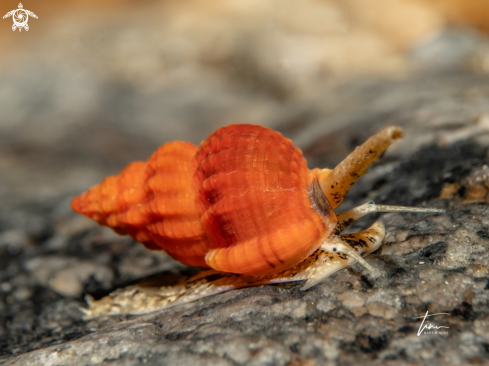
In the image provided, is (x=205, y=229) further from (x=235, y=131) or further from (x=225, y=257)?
(x=235, y=131)

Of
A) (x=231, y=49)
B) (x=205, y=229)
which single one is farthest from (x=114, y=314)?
(x=231, y=49)

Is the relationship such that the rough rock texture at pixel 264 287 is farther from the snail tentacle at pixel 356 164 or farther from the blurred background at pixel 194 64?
the snail tentacle at pixel 356 164

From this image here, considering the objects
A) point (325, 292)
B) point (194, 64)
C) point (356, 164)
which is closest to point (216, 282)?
point (325, 292)

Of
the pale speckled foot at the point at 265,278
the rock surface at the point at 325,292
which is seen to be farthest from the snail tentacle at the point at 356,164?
the rock surface at the point at 325,292

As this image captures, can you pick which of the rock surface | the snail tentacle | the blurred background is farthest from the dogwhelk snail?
the blurred background

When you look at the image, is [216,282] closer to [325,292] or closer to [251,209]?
[251,209]

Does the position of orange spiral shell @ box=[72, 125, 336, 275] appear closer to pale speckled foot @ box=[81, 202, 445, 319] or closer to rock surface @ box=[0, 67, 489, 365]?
pale speckled foot @ box=[81, 202, 445, 319]
